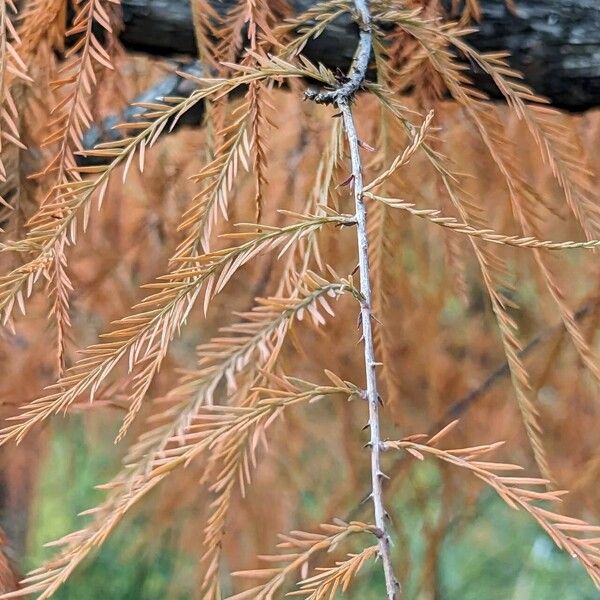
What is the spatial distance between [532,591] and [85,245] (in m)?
2.00

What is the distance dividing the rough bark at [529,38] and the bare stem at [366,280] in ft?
0.88

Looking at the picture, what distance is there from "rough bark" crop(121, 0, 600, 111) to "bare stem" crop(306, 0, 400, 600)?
10.5 inches

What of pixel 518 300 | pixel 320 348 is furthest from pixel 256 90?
pixel 518 300

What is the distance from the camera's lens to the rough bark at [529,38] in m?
0.74

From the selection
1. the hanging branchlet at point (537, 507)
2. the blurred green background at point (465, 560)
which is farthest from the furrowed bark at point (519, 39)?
the blurred green background at point (465, 560)

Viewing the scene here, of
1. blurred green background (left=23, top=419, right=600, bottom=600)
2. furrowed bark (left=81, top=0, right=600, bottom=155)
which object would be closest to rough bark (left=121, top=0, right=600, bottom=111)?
furrowed bark (left=81, top=0, right=600, bottom=155)

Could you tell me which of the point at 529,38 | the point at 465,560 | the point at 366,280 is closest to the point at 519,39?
the point at 529,38

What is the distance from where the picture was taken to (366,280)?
376 mm

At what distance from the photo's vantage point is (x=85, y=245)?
3.64 feet

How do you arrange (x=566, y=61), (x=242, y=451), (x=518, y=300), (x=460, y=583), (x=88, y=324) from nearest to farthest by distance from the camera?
(x=242, y=451) < (x=566, y=61) < (x=88, y=324) < (x=518, y=300) < (x=460, y=583)

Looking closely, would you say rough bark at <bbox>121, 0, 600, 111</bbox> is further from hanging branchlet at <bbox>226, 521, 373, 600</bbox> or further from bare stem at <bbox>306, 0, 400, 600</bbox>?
hanging branchlet at <bbox>226, 521, 373, 600</bbox>

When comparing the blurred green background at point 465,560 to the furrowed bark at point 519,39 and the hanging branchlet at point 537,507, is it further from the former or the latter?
the hanging branchlet at point 537,507

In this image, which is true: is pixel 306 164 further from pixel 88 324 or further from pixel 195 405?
pixel 195 405

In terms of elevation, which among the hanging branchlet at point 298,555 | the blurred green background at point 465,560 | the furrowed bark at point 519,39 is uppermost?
the furrowed bark at point 519,39
